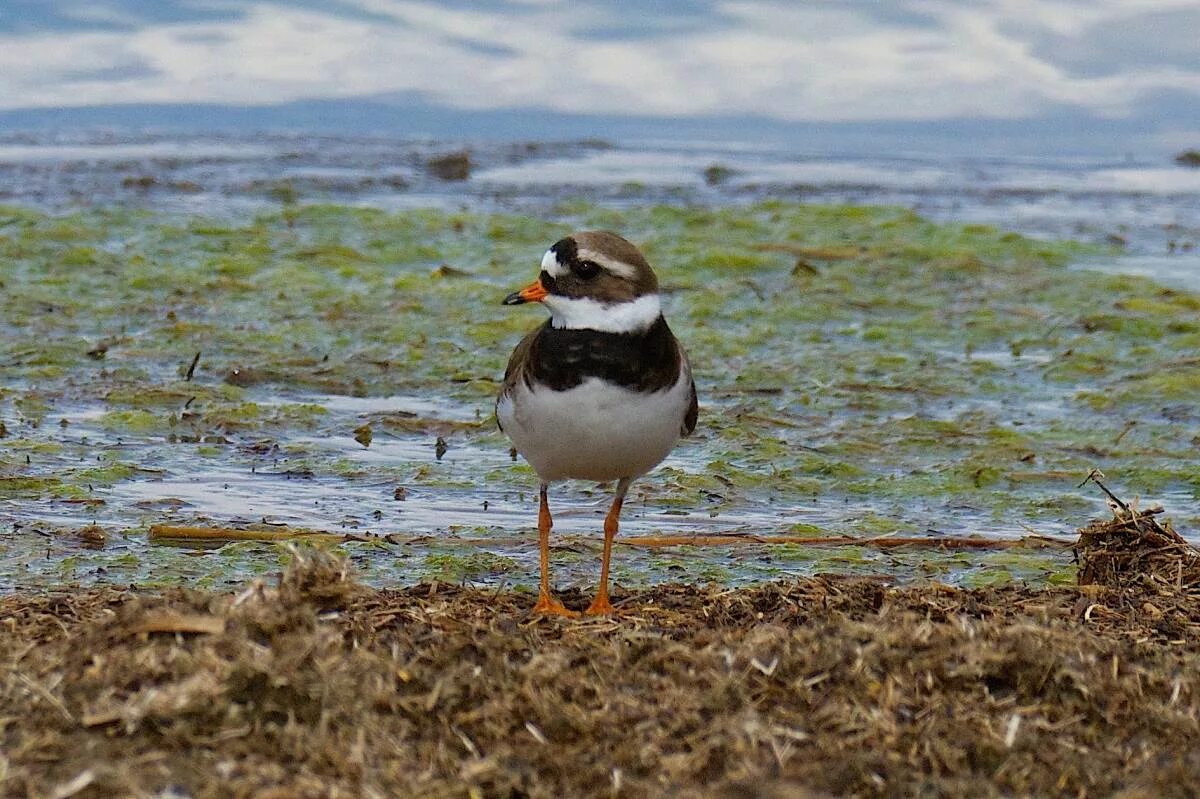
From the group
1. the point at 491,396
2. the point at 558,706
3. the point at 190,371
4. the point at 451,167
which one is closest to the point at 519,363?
the point at 558,706

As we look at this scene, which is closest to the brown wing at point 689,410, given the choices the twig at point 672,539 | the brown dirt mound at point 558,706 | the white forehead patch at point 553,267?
the white forehead patch at point 553,267

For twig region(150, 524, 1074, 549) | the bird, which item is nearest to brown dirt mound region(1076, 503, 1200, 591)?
twig region(150, 524, 1074, 549)

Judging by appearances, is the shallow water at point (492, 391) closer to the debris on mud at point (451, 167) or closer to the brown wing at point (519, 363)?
the brown wing at point (519, 363)

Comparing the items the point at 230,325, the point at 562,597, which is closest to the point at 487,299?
the point at 230,325

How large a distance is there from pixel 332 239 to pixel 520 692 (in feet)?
34.6

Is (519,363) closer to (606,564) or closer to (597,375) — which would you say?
(597,375)

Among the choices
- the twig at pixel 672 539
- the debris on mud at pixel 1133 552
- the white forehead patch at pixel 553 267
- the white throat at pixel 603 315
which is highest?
the white forehead patch at pixel 553 267

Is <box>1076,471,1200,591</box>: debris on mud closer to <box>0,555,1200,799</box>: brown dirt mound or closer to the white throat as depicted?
<box>0,555,1200,799</box>: brown dirt mound

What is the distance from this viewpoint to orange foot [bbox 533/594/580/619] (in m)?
4.87

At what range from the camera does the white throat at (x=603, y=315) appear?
201 inches

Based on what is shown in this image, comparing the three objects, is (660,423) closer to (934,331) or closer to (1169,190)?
(934,331)

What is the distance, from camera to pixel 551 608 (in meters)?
5.01

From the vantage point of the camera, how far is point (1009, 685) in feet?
13.0

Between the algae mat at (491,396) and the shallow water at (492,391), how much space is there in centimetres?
3
